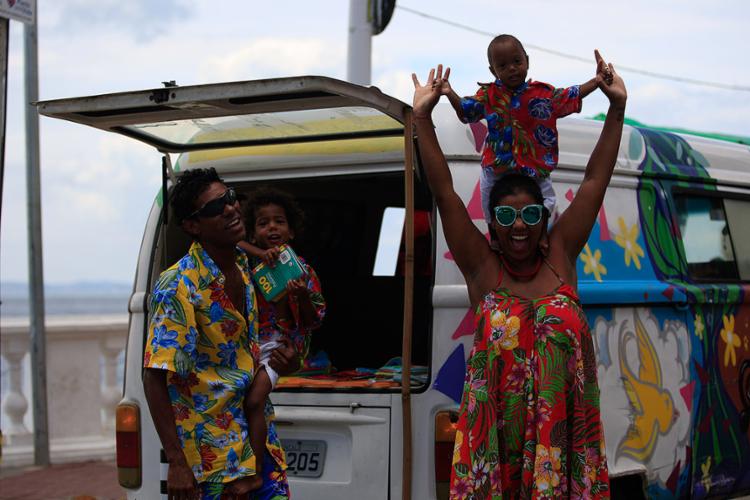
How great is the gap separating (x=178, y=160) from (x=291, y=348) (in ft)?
3.93

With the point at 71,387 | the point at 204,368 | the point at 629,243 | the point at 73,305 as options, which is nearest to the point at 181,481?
the point at 204,368

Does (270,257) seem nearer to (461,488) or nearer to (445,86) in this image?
(445,86)

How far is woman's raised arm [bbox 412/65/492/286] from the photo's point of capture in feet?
13.3

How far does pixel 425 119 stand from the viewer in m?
4.10

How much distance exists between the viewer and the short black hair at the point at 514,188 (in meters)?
4.03

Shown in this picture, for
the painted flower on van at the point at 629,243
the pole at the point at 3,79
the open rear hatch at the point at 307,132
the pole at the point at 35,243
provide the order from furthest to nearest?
the pole at the point at 35,243, the pole at the point at 3,79, the painted flower on van at the point at 629,243, the open rear hatch at the point at 307,132

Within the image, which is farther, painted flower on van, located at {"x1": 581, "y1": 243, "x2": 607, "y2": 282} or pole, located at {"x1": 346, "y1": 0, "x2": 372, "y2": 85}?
pole, located at {"x1": 346, "y1": 0, "x2": 372, "y2": 85}

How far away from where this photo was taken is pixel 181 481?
3639 mm

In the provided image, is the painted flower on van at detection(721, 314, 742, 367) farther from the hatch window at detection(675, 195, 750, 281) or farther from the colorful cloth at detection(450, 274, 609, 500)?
the colorful cloth at detection(450, 274, 609, 500)

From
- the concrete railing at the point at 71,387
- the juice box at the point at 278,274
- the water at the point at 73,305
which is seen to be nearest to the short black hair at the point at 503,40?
the juice box at the point at 278,274

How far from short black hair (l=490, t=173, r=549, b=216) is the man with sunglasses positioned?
95cm

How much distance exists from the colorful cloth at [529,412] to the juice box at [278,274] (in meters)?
1.20

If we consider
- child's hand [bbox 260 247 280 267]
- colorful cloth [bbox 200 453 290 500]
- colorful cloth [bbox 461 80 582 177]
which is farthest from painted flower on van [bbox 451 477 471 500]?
child's hand [bbox 260 247 280 267]

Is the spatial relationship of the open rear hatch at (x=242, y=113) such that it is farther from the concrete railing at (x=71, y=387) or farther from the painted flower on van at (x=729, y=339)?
the concrete railing at (x=71, y=387)
